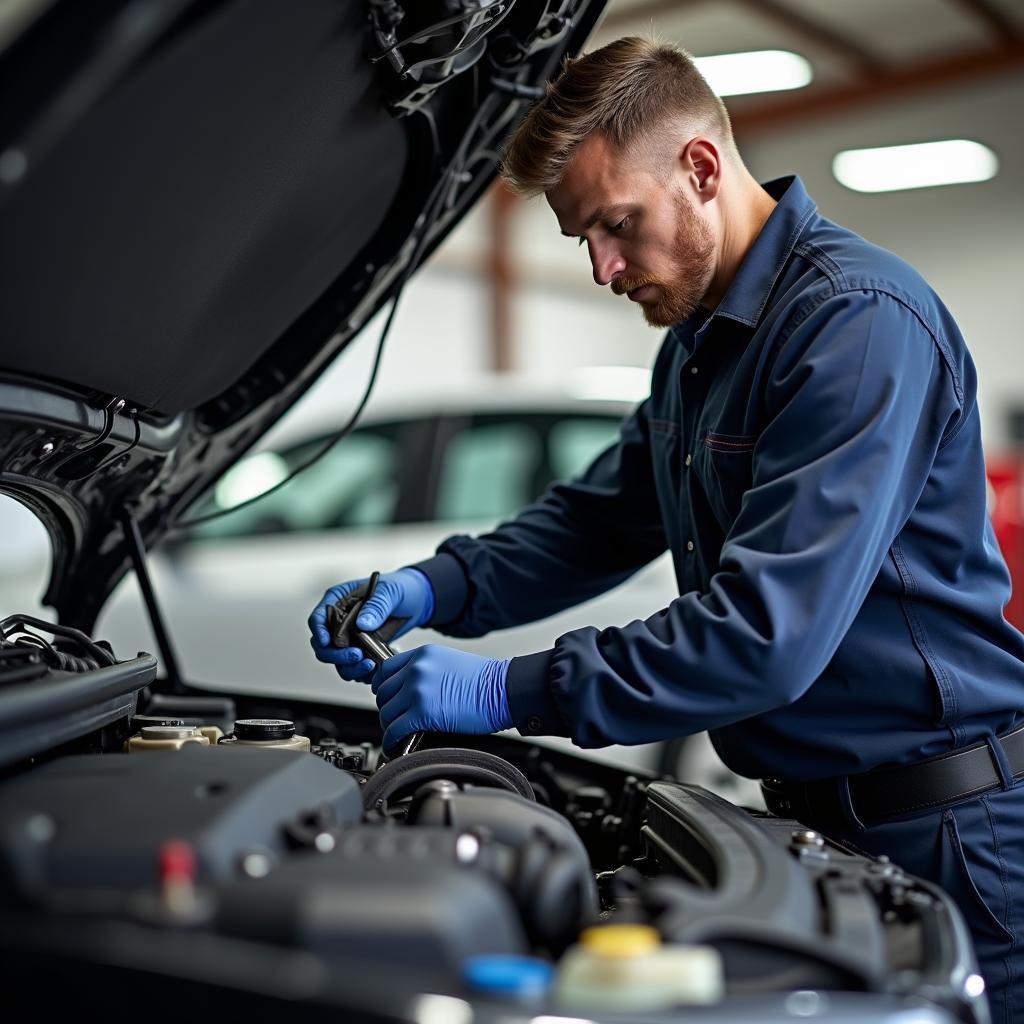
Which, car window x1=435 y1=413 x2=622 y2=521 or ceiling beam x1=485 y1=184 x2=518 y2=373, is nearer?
car window x1=435 y1=413 x2=622 y2=521

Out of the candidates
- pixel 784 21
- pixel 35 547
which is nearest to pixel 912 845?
pixel 35 547

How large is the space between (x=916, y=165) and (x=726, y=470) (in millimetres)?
8807

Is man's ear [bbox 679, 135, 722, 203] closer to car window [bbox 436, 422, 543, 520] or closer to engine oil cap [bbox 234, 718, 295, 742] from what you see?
engine oil cap [bbox 234, 718, 295, 742]

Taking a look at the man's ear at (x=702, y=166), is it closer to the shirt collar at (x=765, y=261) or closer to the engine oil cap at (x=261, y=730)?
the shirt collar at (x=765, y=261)

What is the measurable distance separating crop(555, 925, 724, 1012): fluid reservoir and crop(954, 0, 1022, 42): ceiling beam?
795cm

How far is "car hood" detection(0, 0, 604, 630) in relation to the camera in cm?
113

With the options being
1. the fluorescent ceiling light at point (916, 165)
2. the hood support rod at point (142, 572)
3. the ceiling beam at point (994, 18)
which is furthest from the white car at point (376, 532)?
the fluorescent ceiling light at point (916, 165)

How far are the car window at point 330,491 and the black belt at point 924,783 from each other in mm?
2637

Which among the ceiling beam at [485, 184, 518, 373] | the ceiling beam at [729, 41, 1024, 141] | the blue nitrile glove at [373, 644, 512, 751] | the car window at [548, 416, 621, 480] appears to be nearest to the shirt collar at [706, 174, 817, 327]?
the blue nitrile glove at [373, 644, 512, 751]

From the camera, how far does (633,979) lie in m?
0.81

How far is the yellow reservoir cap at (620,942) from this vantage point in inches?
32.7

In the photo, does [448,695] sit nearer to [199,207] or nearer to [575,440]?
[199,207]

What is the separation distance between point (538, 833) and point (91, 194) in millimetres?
745

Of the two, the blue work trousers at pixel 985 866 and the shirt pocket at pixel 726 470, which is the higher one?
the shirt pocket at pixel 726 470
